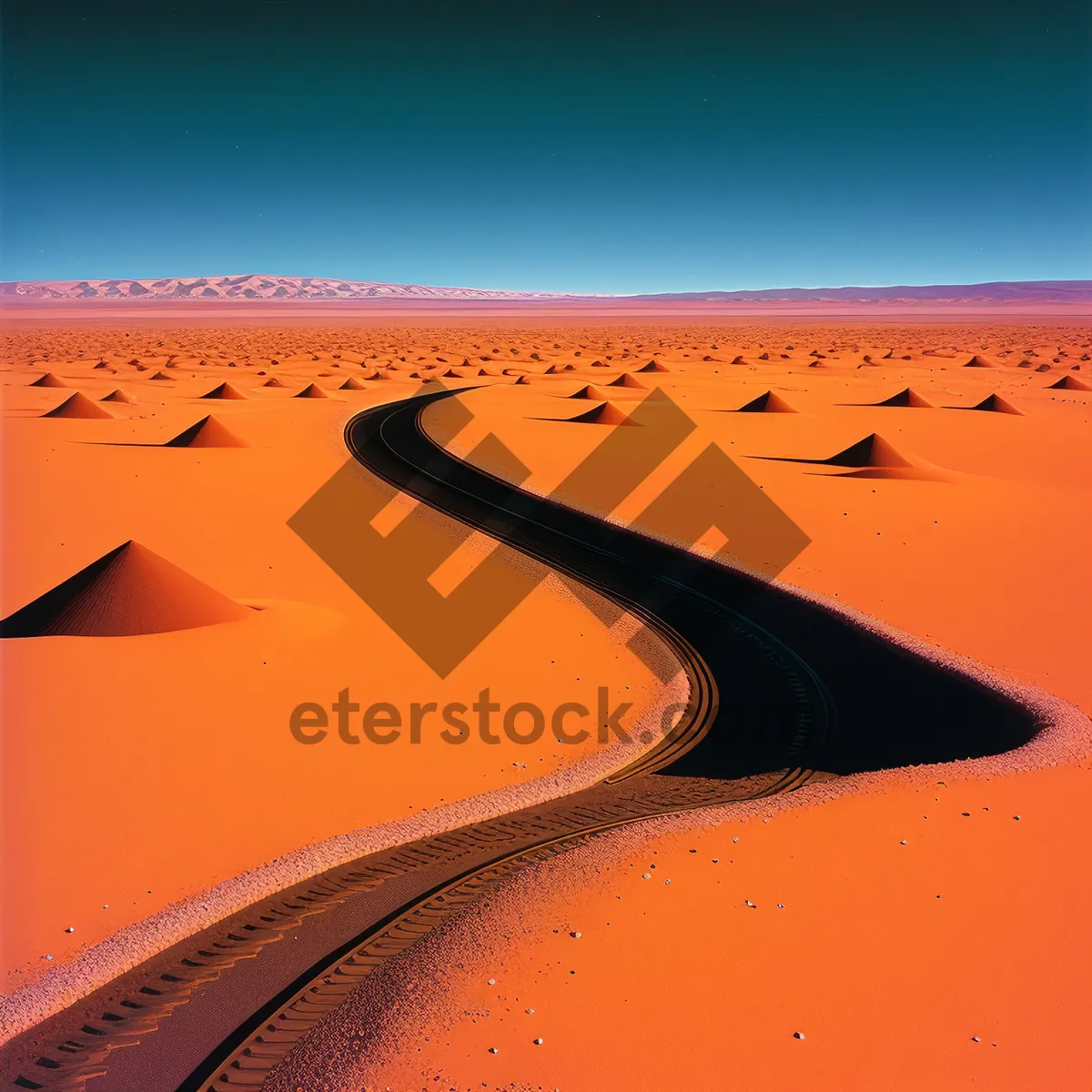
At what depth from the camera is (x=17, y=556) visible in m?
18.7

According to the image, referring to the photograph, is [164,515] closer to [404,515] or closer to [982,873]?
[404,515]

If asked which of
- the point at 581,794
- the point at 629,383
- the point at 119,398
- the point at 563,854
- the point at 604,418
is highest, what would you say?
the point at 563,854

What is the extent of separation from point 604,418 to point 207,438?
1820 centimetres

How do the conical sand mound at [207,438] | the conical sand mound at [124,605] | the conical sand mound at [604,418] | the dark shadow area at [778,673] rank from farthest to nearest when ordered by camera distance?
the conical sand mound at [604,418]
the conical sand mound at [207,438]
the conical sand mound at [124,605]
the dark shadow area at [778,673]

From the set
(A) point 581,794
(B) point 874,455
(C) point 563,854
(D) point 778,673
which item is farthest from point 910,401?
(C) point 563,854

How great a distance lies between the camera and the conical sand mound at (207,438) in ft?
105

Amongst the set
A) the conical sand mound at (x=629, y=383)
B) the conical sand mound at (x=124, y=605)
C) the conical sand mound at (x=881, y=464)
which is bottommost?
the conical sand mound at (x=629, y=383)

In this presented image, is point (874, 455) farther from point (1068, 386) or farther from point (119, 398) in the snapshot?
point (119, 398)

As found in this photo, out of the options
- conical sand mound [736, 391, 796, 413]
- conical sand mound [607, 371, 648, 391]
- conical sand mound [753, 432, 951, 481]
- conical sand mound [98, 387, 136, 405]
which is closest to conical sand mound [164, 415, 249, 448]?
conical sand mound [98, 387, 136, 405]

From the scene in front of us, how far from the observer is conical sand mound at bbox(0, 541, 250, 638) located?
1362 cm

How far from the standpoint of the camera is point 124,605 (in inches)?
541


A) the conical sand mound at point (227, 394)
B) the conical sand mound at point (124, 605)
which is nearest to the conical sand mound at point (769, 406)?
the conical sand mound at point (227, 394)

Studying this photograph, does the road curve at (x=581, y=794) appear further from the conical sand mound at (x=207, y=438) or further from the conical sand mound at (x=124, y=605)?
the conical sand mound at (x=207, y=438)

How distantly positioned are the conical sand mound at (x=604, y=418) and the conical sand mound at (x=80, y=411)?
73.1 feet
